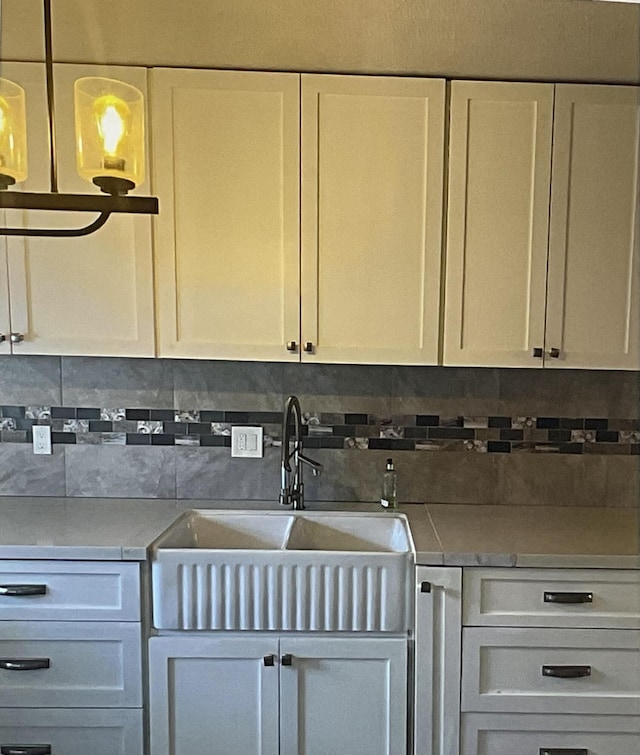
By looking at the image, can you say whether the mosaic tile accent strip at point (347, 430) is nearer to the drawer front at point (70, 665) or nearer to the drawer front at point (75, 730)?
the drawer front at point (70, 665)

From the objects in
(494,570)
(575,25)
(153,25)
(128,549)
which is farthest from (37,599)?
(575,25)

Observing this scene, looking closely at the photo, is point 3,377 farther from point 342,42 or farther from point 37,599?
point 342,42

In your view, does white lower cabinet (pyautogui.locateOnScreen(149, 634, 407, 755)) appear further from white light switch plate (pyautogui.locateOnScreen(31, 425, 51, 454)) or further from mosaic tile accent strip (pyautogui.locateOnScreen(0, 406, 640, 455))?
white light switch plate (pyautogui.locateOnScreen(31, 425, 51, 454))

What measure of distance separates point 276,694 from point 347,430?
861 mm

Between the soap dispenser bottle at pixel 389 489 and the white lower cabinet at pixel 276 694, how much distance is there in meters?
0.48

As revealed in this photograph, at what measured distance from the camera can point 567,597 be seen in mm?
1554

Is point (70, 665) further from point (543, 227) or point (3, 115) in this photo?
point (543, 227)

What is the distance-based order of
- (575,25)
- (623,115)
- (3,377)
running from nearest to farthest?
(575,25) < (623,115) < (3,377)

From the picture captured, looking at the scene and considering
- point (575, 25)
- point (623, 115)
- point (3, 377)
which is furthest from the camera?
point (3, 377)

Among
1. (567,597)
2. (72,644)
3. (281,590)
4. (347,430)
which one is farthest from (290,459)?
(567,597)

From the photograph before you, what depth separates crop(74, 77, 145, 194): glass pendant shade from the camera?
3.41 feet

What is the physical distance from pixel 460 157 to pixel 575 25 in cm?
43

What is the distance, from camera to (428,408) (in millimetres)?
2084

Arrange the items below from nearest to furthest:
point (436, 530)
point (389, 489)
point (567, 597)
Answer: point (567, 597), point (436, 530), point (389, 489)
